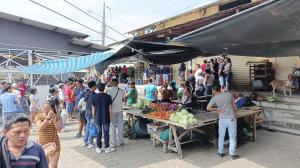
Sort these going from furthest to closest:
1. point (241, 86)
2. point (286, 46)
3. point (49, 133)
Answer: point (241, 86)
point (286, 46)
point (49, 133)

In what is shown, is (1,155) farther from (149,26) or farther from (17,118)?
(149,26)

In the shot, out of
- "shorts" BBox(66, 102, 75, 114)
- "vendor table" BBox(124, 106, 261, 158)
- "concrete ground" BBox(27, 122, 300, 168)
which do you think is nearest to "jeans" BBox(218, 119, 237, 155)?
"concrete ground" BBox(27, 122, 300, 168)

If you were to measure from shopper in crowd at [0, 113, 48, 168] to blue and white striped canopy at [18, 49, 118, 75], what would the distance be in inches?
224

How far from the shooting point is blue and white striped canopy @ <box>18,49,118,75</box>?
8.43 metres

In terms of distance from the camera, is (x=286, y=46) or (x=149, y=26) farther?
(x=149, y=26)

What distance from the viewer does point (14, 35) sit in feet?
63.8

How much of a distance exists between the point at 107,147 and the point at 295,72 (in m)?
8.23

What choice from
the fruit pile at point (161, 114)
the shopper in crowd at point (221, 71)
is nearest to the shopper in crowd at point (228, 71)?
the shopper in crowd at point (221, 71)

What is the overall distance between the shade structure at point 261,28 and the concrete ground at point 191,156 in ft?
7.98

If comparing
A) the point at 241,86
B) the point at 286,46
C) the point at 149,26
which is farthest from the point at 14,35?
the point at 286,46

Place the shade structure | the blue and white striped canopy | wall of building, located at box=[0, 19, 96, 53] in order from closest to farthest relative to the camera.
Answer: the shade structure
the blue and white striped canopy
wall of building, located at box=[0, 19, 96, 53]

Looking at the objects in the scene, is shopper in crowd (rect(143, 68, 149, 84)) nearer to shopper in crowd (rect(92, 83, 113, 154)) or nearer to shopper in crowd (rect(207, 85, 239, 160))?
shopper in crowd (rect(92, 83, 113, 154))

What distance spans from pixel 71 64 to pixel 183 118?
177 inches

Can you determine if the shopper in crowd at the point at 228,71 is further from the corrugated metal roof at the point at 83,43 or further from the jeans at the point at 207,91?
the corrugated metal roof at the point at 83,43
